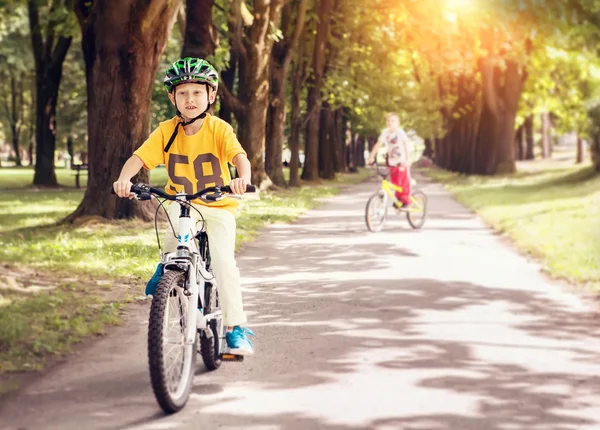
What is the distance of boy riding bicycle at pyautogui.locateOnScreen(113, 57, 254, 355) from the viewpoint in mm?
5371

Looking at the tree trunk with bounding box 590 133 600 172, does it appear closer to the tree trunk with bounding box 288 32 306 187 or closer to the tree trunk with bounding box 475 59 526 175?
the tree trunk with bounding box 475 59 526 175

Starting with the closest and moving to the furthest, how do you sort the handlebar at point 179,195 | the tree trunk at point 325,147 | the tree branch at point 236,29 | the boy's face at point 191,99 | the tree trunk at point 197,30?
the handlebar at point 179,195
the boy's face at point 191,99
the tree trunk at point 197,30
the tree branch at point 236,29
the tree trunk at point 325,147

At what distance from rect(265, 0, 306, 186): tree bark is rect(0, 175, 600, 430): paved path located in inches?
749

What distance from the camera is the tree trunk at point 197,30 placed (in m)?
20.0

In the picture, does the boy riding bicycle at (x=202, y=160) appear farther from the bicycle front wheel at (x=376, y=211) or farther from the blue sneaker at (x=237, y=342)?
the bicycle front wheel at (x=376, y=211)

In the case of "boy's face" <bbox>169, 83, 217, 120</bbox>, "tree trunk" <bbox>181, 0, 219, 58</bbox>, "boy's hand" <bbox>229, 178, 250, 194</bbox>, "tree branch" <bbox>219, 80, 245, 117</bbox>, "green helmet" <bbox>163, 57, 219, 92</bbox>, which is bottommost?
"boy's hand" <bbox>229, 178, 250, 194</bbox>

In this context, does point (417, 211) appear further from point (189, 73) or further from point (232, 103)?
point (232, 103)

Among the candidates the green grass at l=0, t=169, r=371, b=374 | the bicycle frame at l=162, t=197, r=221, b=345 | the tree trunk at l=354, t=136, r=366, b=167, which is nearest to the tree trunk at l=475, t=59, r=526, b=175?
the green grass at l=0, t=169, r=371, b=374

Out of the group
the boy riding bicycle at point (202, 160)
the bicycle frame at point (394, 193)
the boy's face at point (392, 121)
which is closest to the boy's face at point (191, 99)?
the boy riding bicycle at point (202, 160)

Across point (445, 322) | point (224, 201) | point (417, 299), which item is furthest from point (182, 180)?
point (417, 299)

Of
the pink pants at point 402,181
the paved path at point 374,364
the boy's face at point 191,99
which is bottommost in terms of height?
the paved path at point 374,364

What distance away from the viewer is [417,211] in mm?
15922

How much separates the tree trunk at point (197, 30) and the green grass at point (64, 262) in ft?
11.4

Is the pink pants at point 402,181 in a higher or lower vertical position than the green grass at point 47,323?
higher
